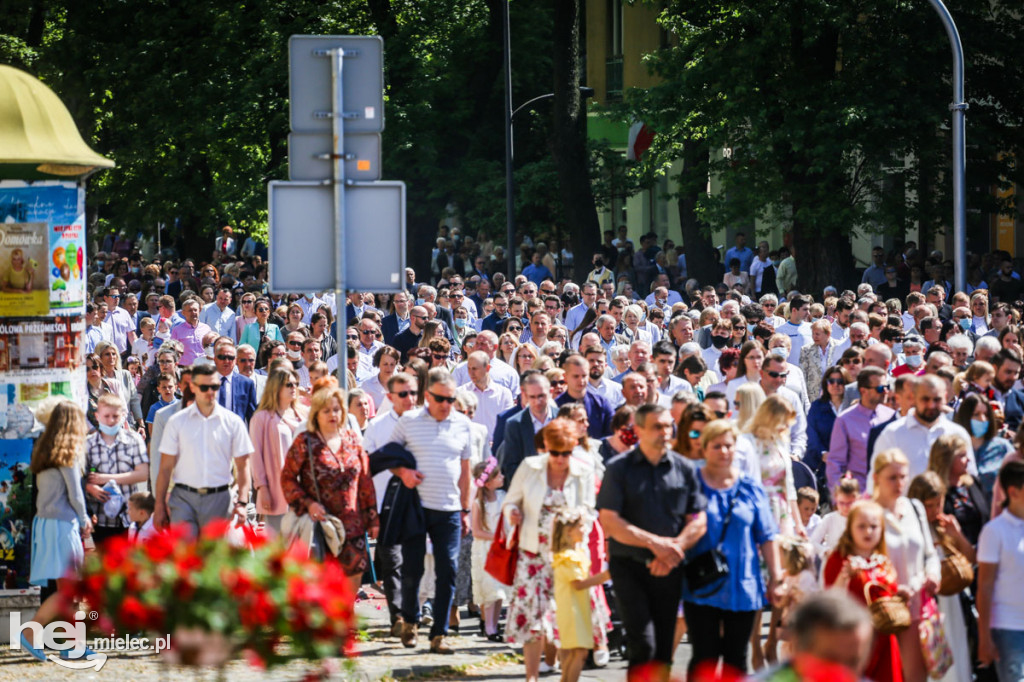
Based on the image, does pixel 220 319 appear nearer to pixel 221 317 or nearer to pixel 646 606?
pixel 221 317

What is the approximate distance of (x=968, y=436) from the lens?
10445 mm

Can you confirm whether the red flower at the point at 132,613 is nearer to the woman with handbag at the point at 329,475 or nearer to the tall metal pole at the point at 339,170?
the tall metal pole at the point at 339,170

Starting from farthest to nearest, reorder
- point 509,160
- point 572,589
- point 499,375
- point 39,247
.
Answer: point 509,160
point 499,375
point 39,247
point 572,589

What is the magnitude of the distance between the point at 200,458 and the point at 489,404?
11.2 feet

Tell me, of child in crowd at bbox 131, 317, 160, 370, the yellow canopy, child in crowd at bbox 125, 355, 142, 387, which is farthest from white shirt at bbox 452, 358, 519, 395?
child in crowd at bbox 131, 317, 160, 370

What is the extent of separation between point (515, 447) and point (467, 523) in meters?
0.74

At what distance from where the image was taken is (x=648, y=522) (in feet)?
28.9

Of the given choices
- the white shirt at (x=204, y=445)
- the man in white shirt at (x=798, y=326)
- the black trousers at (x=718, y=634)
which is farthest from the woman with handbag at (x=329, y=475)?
the man in white shirt at (x=798, y=326)

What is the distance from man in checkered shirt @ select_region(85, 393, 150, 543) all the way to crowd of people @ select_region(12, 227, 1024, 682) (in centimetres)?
2

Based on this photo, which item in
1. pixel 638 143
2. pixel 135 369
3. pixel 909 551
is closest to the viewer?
pixel 909 551

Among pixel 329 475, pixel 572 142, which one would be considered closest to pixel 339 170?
pixel 329 475

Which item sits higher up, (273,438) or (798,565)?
(273,438)

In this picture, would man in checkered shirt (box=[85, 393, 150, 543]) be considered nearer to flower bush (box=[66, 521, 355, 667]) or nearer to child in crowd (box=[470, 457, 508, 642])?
child in crowd (box=[470, 457, 508, 642])

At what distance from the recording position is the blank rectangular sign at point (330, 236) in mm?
9625
